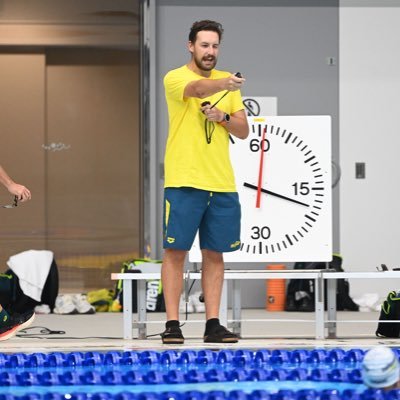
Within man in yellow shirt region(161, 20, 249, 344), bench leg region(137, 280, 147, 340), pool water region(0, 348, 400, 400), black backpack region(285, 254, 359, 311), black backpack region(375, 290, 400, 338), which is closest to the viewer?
pool water region(0, 348, 400, 400)

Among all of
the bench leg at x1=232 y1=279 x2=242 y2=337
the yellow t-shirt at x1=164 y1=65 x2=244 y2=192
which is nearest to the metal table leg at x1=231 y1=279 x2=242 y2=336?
the bench leg at x1=232 y1=279 x2=242 y2=337

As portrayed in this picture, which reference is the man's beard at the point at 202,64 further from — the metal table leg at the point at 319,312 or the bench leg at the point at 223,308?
the metal table leg at the point at 319,312

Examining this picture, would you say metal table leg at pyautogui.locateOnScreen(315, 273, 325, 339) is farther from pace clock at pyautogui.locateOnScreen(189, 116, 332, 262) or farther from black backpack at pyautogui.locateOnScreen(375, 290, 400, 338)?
black backpack at pyautogui.locateOnScreen(375, 290, 400, 338)

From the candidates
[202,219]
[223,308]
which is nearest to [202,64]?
[202,219]

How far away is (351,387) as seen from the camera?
478 cm

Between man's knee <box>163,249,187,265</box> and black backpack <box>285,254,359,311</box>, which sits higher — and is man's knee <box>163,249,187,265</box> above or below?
above

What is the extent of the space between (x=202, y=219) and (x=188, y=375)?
4.34ft

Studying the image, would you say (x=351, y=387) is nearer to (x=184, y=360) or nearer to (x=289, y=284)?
(x=184, y=360)

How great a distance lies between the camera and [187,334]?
24.8 ft

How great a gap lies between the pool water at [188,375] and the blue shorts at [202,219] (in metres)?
0.60

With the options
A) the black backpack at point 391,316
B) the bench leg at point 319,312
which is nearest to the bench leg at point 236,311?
the bench leg at point 319,312

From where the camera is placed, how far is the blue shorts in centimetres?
595

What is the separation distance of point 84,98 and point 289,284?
2576 millimetres

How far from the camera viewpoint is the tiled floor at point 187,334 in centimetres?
617
